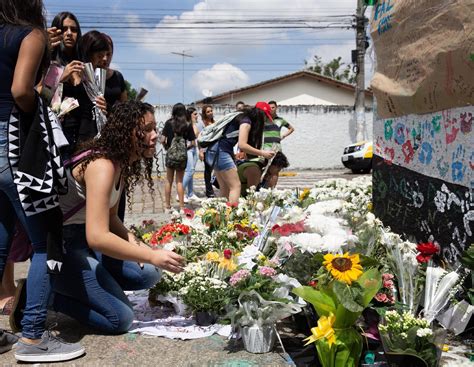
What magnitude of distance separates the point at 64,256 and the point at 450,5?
251 centimetres

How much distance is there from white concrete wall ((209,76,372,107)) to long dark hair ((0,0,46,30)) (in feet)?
111

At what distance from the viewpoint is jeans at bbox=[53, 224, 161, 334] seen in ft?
9.94

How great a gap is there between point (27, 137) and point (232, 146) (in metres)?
3.65

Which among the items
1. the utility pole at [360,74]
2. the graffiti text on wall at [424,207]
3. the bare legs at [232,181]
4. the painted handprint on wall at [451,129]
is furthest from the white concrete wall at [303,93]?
the painted handprint on wall at [451,129]

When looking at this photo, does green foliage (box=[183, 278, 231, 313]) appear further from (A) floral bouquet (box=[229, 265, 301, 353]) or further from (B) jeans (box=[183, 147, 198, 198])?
(B) jeans (box=[183, 147, 198, 198])

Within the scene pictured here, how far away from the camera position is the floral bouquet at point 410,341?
2447 mm

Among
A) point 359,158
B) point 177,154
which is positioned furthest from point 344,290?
point 359,158

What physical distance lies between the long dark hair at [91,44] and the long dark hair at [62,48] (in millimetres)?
37

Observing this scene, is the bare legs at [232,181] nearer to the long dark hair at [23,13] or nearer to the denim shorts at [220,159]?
the denim shorts at [220,159]

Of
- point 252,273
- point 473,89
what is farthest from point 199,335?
point 473,89

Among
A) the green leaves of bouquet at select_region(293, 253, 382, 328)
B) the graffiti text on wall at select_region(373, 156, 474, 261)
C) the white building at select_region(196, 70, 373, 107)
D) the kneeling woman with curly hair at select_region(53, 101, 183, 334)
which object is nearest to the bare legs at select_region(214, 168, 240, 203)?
the graffiti text on wall at select_region(373, 156, 474, 261)

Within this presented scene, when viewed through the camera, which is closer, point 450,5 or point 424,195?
point 450,5

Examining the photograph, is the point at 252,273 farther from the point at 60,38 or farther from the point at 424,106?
the point at 60,38

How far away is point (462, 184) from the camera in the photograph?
10.4ft
